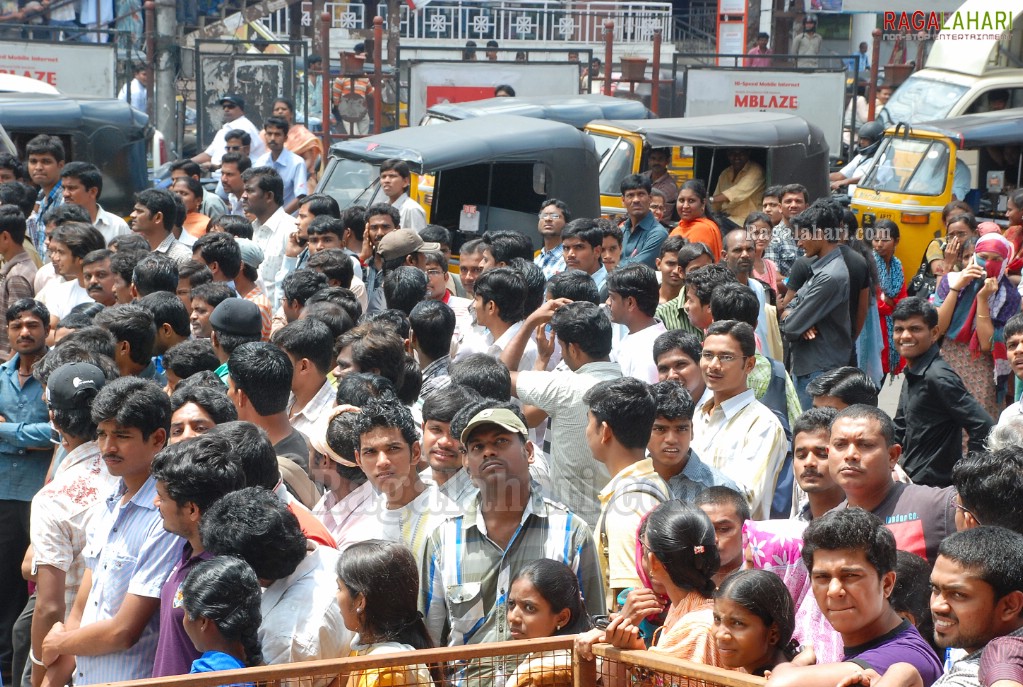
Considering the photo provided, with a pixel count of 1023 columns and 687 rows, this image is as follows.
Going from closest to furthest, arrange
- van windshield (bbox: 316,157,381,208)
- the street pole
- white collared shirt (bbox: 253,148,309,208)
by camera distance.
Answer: van windshield (bbox: 316,157,381,208), white collared shirt (bbox: 253,148,309,208), the street pole

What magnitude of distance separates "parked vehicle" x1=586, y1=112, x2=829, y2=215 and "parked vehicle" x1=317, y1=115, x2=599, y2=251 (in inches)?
52.1

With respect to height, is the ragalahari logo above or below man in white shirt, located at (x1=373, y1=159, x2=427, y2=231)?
above

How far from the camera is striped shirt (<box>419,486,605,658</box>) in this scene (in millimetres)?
3791

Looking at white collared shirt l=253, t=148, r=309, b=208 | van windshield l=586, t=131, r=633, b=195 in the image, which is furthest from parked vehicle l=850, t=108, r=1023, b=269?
white collared shirt l=253, t=148, r=309, b=208

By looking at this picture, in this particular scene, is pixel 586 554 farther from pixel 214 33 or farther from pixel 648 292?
pixel 214 33

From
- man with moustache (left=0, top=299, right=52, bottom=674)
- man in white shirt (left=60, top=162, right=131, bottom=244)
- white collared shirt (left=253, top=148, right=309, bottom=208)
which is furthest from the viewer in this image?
white collared shirt (left=253, top=148, right=309, bottom=208)

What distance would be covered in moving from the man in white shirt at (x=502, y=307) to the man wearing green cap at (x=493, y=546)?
2067mm

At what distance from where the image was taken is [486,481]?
154 inches

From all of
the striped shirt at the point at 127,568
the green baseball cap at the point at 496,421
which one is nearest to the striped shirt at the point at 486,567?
the green baseball cap at the point at 496,421

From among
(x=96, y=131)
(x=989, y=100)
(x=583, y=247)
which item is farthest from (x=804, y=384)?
(x=989, y=100)

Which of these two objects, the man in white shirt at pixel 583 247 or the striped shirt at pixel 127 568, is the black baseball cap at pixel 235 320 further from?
the man in white shirt at pixel 583 247

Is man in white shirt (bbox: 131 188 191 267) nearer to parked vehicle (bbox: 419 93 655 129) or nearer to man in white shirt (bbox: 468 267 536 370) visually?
man in white shirt (bbox: 468 267 536 370)

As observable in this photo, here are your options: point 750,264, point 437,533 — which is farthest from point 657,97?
point 437,533

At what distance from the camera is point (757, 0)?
24.0 metres
